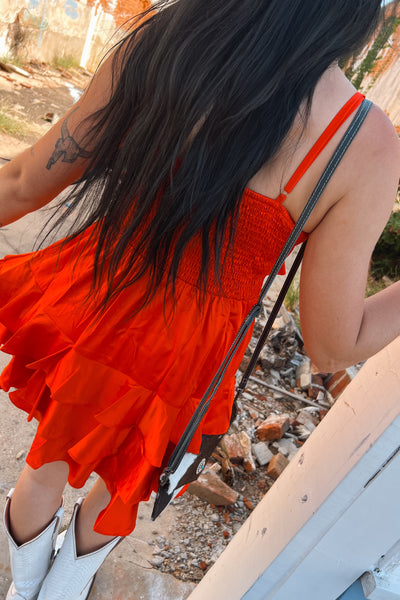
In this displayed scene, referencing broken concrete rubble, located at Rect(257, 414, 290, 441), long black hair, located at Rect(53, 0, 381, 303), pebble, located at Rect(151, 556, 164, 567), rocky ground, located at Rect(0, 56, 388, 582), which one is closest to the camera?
long black hair, located at Rect(53, 0, 381, 303)

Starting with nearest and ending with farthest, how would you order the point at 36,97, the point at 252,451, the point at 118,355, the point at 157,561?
the point at 118,355 → the point at 157,561 → the point at 252,451 → the point at 36,97

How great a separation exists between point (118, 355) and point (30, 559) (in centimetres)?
76

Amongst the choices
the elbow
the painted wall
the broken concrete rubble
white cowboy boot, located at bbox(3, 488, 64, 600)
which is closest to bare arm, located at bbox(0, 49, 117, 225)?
the elbow

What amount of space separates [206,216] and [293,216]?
17 centimetres

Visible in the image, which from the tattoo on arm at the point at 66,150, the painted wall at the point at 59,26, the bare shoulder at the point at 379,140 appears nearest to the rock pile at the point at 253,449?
the tattoo on arm at the point at 66,150

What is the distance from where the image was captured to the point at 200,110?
0.84 m

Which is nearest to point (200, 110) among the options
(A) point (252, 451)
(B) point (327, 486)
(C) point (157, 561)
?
(B) point (327, 486)

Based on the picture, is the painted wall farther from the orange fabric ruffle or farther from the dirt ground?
the orange fabric ruffle

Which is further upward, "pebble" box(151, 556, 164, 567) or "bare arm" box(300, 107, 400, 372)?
"bare arm" box(300, 107, 400, 372)

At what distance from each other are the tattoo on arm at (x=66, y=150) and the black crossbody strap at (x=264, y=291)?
46cm

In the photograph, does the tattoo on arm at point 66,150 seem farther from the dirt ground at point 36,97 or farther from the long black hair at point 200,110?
the dirt ground at point 36,97

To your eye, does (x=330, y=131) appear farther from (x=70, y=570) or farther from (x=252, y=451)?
(x=252, y=451)

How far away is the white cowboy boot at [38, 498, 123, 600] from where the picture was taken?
4.47ft

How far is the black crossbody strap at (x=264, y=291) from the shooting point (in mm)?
832
